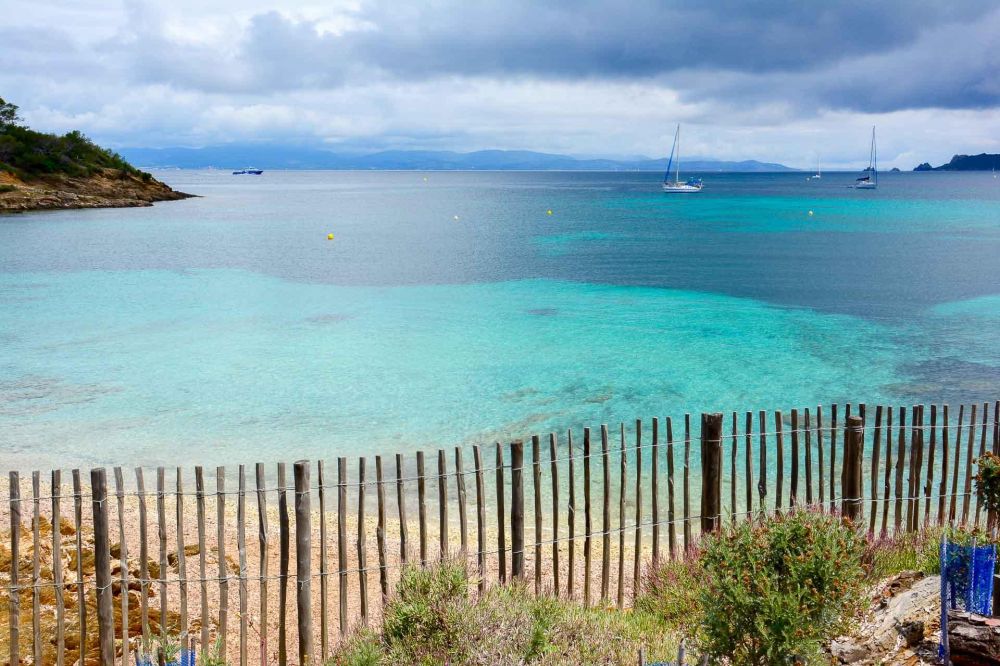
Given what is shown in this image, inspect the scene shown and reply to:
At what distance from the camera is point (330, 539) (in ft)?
36.7

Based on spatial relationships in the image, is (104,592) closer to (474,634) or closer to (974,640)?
(474,634)

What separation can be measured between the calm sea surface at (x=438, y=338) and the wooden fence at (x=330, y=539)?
3990 mm

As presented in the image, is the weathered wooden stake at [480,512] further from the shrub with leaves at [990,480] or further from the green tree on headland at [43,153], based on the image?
the green tree on headland at [43,153]

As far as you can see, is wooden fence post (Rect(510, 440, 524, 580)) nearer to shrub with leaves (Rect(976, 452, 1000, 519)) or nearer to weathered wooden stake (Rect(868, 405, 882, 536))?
weathered wooden stake (Rect(868, 405, 882, 536))

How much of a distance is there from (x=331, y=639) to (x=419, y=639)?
2.34m

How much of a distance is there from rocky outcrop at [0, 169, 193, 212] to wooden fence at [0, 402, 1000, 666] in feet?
254

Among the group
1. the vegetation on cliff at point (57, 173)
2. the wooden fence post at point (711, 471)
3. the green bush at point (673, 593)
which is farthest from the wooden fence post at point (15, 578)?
the vegetation on cliff at point (57, 173)

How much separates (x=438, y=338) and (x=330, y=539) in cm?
1526

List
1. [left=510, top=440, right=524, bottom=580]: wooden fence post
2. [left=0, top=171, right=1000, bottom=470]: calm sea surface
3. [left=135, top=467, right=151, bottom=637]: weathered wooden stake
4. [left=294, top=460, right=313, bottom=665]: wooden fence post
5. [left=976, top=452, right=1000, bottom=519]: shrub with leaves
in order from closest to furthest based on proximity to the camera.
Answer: [left=135, top=467, right=151, bottom=637]: weathered wooden stake → [left=294, top=460, right=313, bottom=665]: wooden fence post → [left=976, top=452, right=1000, bottom=519]: shrub with leaves → [left=510, top=440, right=524, bottom=580]: wooden fence post → [left=0, top=171, right=1000, bottom=470]: calm sea surface

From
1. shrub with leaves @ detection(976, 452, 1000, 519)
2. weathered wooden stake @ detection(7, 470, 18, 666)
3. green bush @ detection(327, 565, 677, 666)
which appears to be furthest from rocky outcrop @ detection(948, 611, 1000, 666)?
weathered wooden stake @ detection(7, 470, 18, 666)

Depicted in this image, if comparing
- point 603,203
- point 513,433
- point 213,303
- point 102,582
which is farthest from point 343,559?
point 603,203

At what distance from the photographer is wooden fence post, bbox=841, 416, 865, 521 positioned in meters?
8.85

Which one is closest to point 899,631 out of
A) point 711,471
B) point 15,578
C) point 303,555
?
point 711,471

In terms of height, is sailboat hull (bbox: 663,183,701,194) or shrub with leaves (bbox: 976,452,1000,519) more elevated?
sailboat hull (bbox: 663,183,701,194)
